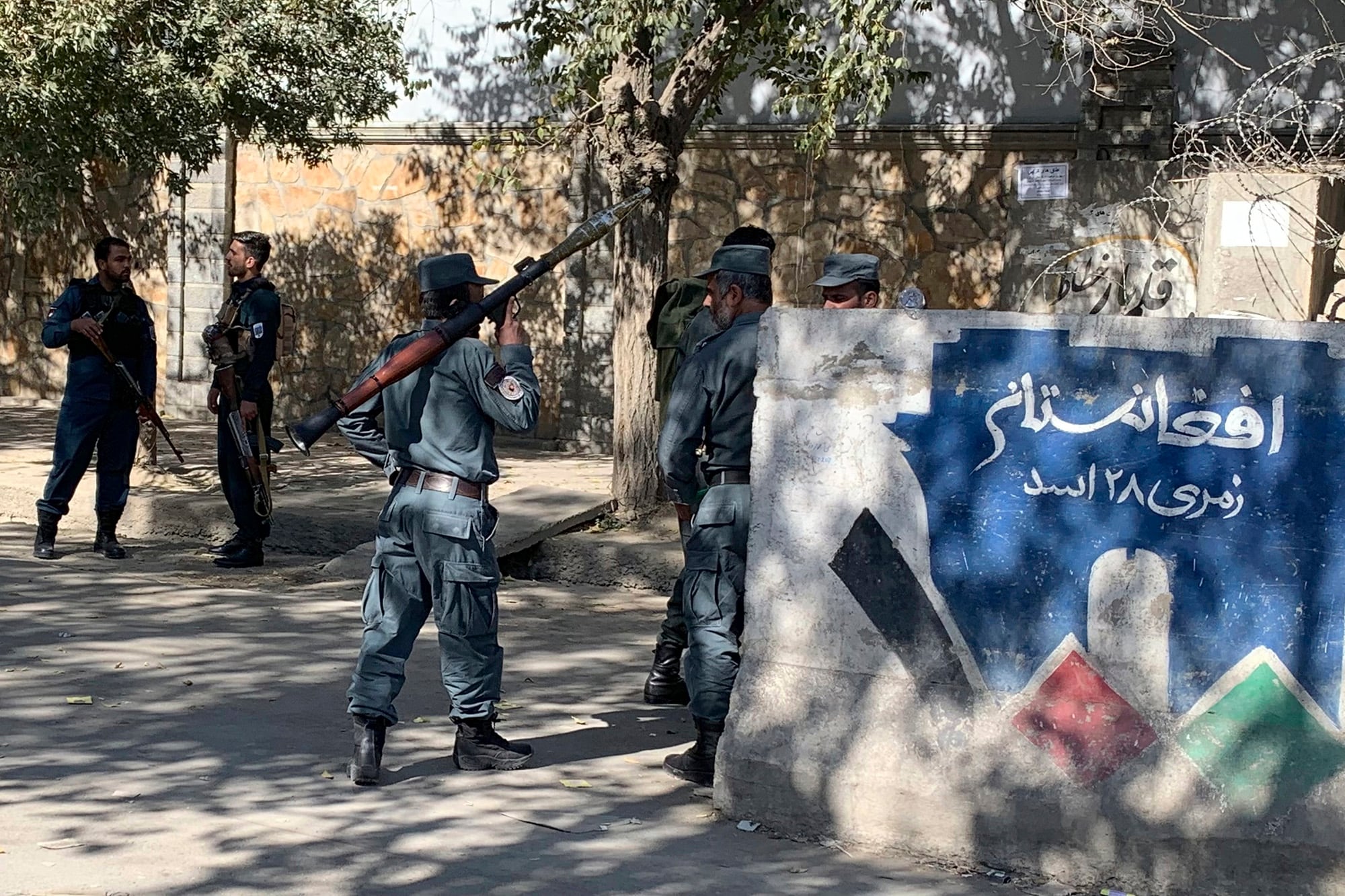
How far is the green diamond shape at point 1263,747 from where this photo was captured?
4316 millimetres

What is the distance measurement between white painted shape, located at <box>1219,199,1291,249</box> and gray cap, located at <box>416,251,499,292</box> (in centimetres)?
548

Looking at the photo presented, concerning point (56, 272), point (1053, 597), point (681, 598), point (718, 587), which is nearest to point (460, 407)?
point (718, 587)

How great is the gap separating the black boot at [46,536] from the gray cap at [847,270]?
5.09 metres

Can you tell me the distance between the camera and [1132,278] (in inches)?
451

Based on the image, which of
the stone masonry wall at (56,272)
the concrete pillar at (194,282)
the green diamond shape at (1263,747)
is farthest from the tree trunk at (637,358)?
the stone masonry wall at (56,272)

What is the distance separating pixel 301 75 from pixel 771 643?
7.76 metres

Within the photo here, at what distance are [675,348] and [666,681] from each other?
1.90m

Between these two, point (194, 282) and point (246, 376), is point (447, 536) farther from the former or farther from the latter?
point (194, 282)

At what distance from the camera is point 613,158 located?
956 centimetres

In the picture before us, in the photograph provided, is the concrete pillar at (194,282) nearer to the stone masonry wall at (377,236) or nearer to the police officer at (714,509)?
the stone masonry wall at (377,236)

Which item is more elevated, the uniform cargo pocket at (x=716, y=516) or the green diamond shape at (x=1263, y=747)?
the uniform cargo pocket at (x=716, y=516)

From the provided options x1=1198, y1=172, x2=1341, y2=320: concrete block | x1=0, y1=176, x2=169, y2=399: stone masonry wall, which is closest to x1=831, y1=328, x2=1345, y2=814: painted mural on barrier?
x1=1198, y1=172, x2=1341, y2=320: concrete block

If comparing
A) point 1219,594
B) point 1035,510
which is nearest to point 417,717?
point 1035,510

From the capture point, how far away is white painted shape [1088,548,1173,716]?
449 cm
